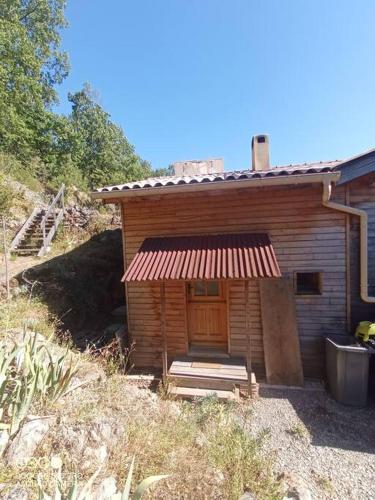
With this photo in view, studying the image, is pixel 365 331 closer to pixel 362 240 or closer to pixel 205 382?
pixel 362 240

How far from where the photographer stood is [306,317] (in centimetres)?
551

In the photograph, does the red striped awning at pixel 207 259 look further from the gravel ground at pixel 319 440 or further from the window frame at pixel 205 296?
the gravel ground at pixel 319 440

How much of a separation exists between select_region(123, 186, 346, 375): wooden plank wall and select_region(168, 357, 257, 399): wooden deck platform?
53 cm

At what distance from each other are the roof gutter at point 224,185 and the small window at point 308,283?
6.68ft

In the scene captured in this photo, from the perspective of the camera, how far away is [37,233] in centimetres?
1055

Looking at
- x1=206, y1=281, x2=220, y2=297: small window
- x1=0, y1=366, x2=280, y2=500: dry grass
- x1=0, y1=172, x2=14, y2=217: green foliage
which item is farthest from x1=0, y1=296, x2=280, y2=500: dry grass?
x1=0, y1=172, x2=14, y2=217: green foliage

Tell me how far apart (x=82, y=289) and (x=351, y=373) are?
6740mm

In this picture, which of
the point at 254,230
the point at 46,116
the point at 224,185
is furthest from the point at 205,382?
the point at 46,116

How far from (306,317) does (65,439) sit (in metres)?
4.84

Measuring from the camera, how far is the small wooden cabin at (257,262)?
508cm

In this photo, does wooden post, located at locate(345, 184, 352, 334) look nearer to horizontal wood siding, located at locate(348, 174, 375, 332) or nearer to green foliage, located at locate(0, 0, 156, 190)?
horizontal wood siding, located at locate(348, 174, 375, 332)

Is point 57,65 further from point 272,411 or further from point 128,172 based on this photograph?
point 272,411

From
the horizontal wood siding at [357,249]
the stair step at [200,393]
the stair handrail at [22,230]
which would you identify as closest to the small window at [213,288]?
the stair step at [200,393]

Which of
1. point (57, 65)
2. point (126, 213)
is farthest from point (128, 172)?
point (126, 213)
